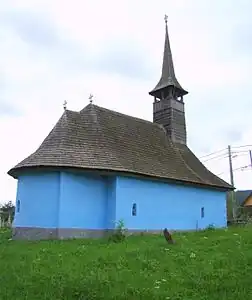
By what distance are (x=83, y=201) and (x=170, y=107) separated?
35.1 ft

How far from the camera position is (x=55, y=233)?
17531 millimetres

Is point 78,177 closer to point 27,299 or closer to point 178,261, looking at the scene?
→ point 178,261

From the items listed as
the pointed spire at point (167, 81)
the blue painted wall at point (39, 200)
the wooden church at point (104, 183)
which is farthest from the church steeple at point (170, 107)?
the blue painted wall at point (39, 200)

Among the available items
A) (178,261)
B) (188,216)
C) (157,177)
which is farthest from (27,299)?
(188,216)

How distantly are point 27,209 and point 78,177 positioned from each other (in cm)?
277

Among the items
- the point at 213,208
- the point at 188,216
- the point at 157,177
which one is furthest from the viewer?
the point at 213,208

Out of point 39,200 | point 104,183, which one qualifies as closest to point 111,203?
point 104,183

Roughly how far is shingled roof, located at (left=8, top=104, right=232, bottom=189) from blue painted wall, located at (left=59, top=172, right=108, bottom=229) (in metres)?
0.99

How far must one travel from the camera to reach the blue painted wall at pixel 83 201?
18.0 meters

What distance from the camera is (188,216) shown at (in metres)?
22.6

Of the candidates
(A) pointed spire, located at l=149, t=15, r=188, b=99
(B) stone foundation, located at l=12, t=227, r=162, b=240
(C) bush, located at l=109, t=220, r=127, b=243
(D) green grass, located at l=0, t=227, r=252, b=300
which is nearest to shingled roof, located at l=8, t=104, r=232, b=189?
(C) bush, located at l=109, t=220, r=127, b=243

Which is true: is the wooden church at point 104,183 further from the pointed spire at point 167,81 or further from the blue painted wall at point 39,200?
the pointed spire at point 167,81

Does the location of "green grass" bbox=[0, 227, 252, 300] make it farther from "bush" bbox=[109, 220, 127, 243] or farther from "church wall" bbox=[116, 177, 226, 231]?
"church wall" bbox=[116, 177, 226, 231]

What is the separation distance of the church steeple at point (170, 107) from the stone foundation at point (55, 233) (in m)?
9.01
